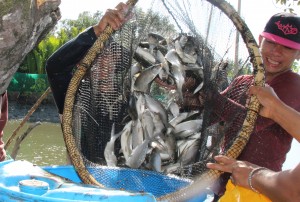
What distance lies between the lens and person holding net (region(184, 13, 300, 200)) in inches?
97.2

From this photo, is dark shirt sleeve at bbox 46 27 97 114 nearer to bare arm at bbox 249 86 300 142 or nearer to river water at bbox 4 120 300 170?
bare arm at bbox 249 86 300 142

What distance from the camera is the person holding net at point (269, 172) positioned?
1716 millimetres

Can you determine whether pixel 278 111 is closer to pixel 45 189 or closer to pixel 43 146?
pixel 45 189

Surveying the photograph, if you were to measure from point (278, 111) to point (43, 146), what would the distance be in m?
12.6

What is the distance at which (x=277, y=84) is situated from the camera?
2541mm

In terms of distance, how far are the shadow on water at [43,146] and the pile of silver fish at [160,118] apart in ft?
27.5

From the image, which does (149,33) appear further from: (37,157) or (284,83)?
(37,157)

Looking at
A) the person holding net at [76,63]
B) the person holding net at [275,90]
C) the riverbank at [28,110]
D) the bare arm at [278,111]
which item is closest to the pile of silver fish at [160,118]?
the person holding net at [76,63]

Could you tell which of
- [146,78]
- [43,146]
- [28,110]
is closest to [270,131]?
[146,78]

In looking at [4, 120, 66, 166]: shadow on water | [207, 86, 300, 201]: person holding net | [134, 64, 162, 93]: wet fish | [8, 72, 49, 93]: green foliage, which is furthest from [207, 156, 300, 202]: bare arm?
[8, 72, 49, 93]: green foliage

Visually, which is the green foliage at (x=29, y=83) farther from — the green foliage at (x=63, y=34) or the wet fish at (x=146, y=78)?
the wet fish at (x=146, y=78)

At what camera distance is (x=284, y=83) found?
2.52 m

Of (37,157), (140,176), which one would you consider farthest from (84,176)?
(37,157)

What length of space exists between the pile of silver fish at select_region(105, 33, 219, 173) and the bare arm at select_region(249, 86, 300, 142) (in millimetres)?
698
